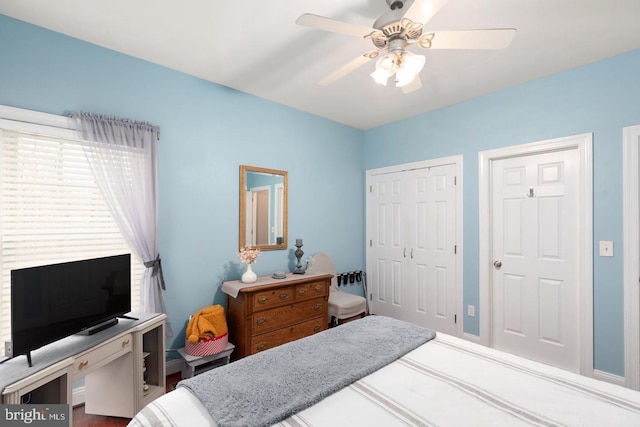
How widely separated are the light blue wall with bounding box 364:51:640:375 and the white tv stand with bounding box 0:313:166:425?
9.68 ft

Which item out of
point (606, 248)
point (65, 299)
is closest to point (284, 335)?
point (65, 299)

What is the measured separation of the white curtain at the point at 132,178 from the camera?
2.12 meters

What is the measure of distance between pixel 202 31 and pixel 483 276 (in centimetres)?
325

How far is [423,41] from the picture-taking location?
1.54 meters

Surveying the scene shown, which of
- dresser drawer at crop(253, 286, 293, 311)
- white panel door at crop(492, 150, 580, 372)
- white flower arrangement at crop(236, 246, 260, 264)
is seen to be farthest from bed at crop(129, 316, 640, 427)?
white panel door at crop(492, 150, 580, 372)

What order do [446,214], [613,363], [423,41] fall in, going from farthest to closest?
[446,214], [613,363], [423,41]

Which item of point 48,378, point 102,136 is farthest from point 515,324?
point 102,136

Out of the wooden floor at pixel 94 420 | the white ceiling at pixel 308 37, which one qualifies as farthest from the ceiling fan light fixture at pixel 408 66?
the wooden floor at pixel 94 420

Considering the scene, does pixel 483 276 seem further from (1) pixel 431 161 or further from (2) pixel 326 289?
(2) pixel 326 289

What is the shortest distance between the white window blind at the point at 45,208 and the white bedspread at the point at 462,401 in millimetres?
1514

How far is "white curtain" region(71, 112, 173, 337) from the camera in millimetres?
2115

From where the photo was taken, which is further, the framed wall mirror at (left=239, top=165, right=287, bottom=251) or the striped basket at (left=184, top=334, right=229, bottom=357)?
the framed wall mirror at (left=239, top=165, right=287, bottom=251)

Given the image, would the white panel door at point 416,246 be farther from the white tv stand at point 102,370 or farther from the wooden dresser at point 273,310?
the white tv stand at point 102,370

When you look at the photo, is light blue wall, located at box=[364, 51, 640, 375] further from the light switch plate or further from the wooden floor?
the wooden floor
